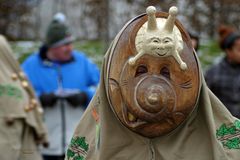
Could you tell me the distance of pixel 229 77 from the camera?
7398mm

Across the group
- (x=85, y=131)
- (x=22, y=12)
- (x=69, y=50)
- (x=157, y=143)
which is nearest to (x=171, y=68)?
(x=157, y=143)

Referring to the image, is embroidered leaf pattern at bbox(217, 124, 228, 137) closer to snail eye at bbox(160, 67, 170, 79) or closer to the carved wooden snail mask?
the carved wooden snail mask

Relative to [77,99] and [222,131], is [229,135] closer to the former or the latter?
[222,131]

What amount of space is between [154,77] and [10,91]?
2.62m

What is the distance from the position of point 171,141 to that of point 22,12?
13.0 m

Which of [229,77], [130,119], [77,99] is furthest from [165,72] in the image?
[229,77]

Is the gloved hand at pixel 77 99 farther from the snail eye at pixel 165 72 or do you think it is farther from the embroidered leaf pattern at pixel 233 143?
the snail eye at pixel 165 72

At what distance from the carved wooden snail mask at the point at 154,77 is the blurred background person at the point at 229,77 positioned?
13.2ft

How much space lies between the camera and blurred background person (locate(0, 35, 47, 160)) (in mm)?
5664

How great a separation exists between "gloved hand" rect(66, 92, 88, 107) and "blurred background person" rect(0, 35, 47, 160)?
1.71 ft

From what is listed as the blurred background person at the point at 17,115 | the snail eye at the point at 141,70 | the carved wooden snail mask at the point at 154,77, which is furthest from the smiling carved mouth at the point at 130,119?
the blurred background person at the point at 17,115

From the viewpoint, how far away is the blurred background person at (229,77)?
7332mm

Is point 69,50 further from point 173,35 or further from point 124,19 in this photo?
point 124,19

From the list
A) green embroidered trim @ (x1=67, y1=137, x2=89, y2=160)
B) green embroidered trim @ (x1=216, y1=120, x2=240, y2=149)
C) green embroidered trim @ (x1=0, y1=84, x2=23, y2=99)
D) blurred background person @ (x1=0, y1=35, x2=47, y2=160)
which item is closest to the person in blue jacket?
blurred background person @ (x1=0, y1=35, x2=47, y2=160)
